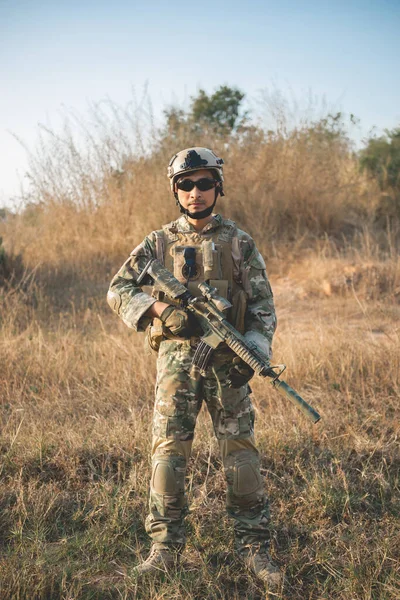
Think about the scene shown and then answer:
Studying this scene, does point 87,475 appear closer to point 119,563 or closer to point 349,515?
point 119,563

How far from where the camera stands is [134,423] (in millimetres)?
3525

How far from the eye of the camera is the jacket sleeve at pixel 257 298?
2.52m

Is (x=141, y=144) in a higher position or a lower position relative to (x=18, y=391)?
higher

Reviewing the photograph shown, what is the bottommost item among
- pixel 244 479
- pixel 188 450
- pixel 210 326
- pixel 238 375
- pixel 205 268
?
pixel 244 479

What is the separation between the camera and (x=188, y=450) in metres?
2.46

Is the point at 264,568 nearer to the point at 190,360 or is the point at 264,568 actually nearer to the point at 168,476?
the point at 168,476

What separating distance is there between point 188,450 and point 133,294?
72 centimetres

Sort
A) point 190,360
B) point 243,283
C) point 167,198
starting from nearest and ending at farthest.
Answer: point 190,360, point 243,283, point 167,198

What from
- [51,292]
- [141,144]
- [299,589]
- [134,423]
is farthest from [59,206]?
[299,589]

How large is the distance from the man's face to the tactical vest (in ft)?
0.37

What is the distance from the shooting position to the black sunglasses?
252cm

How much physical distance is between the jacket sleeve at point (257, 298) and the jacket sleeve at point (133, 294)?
0.43 metres

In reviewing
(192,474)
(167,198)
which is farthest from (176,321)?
(167,198)

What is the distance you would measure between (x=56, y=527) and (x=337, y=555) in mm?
1322
